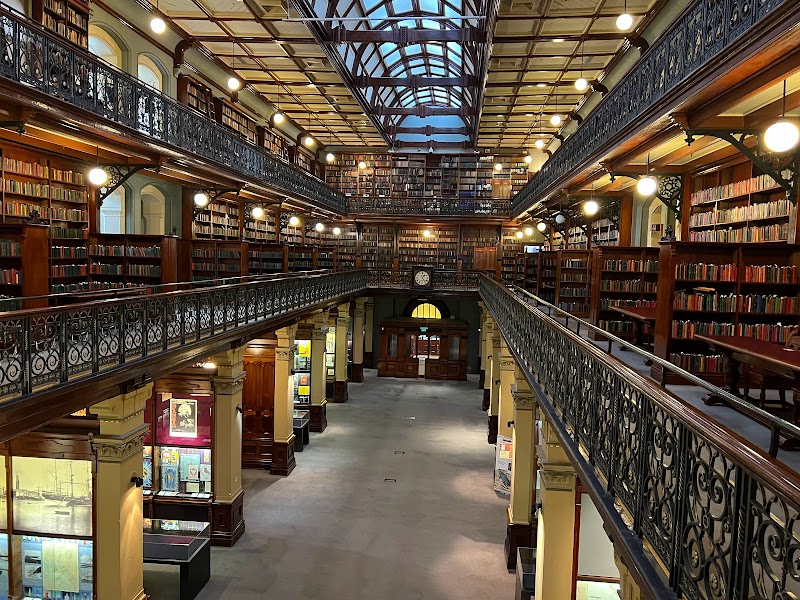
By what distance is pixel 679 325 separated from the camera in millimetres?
6008

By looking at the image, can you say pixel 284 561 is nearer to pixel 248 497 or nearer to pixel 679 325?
pixel 248 497

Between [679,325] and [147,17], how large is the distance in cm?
1049

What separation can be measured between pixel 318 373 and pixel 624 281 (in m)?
8.41

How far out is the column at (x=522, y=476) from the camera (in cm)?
867

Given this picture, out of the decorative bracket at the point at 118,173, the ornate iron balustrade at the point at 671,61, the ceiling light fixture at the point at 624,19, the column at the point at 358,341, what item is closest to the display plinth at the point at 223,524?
the decorative bracket at the point at 118,173

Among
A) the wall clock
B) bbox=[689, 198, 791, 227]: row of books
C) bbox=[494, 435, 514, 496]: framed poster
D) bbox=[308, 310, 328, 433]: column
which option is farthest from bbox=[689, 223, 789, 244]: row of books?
the wall clock

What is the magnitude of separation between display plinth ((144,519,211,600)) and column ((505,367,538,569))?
4298 millimetres

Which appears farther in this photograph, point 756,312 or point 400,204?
point 400,204

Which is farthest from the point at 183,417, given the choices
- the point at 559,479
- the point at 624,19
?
the point at 624,19

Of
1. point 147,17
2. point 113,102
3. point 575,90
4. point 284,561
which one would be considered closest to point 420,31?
point 575,90

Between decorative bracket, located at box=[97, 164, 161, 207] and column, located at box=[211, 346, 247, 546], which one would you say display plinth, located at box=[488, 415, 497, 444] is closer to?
column, located at box=[211, 346, 247, 546]

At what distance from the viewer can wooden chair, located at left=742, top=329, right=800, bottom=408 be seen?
4719 mm

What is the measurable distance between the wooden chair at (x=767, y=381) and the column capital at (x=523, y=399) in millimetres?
2999

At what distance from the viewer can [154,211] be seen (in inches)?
510
